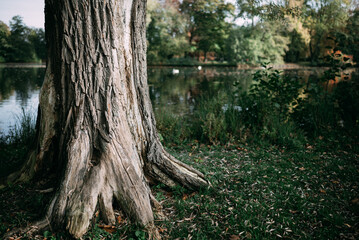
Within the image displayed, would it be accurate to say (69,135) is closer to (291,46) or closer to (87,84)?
(87,84)

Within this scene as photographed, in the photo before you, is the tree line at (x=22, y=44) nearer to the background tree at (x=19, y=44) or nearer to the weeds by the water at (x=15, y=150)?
the background tree at (x=19, y=44)

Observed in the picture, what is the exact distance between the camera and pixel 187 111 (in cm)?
1028

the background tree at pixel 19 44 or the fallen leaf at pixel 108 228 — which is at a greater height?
the background tree at pixel 19 44

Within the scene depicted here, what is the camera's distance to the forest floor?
262 centimetres

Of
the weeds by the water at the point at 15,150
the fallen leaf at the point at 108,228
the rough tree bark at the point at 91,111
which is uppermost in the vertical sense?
the rough tree bark at the point at 91,111

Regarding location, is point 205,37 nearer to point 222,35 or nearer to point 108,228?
point 222,35

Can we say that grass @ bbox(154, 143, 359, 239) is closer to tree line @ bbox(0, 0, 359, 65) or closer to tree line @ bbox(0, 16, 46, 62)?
tree line @ bbox(0, 0, 359, 65)

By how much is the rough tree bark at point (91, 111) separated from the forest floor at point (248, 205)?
0.22 m

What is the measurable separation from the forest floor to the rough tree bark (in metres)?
0.22

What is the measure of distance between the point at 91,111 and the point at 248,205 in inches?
79.1

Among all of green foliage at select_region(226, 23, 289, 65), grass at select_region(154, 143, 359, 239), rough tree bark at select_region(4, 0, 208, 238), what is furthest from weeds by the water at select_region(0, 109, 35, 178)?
green foliage at select_region(226, 23, 289, 65)

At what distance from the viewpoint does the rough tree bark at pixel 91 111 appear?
253 cm

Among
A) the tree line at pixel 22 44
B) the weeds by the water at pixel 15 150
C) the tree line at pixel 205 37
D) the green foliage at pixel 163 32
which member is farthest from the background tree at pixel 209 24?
the weeds by the water at pixel 15 150

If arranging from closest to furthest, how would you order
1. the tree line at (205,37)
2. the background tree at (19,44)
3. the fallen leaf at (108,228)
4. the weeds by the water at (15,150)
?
the fallen leaf at (108,228), the weeds by the water at (15,150), the background tree at (19,44), the tree line at (205,37)
